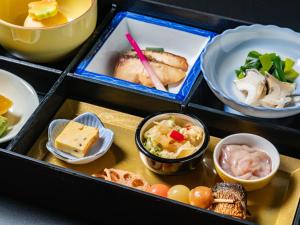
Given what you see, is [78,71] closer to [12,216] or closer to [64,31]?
[64,31]

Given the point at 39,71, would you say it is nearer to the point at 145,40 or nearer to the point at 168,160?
the point at 145,40

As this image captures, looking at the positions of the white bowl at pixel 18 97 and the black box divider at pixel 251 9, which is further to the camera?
the black box divider at pixel 251 9

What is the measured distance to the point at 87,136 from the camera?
1.49m

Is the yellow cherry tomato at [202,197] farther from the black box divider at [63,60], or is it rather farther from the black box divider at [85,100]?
the black box divider at [63,60]

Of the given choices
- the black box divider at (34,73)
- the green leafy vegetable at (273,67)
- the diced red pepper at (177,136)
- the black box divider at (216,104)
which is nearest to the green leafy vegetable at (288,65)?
the green leafy vegetable at (273,67)

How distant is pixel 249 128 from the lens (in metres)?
1.51

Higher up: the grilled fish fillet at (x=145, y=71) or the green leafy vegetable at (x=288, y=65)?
the green leafy vegetable at (x=288, y=65)

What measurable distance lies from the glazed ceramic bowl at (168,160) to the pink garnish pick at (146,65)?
17 cm

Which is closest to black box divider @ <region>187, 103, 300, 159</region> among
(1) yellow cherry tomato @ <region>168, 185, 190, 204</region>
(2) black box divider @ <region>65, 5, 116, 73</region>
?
(1) yellow cherry tomato @ <region>168, 185, 190, 204</region>

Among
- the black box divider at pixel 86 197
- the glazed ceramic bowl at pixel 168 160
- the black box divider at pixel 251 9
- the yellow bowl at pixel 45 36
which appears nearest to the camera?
the black box divider at pixel 86 197

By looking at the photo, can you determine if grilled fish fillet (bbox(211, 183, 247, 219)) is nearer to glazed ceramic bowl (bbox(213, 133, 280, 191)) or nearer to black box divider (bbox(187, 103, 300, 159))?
glazed ceramic bowl (bbox(213, 133, 280, 191))

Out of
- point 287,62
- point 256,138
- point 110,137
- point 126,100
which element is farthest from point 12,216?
point 287,62

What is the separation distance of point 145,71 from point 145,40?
162 mm

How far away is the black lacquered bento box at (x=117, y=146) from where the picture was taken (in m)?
1.36
